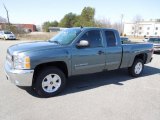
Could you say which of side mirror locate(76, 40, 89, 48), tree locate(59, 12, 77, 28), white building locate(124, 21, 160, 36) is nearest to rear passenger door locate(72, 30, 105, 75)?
side mirror locate(76, 40, 89, 48)

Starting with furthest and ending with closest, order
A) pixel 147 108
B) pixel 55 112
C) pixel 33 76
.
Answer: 1. pixel 33 76
2. pixel 147 108
3. pixel 55 112

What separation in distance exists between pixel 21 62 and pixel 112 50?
312 cm

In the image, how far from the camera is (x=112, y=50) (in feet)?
21.5

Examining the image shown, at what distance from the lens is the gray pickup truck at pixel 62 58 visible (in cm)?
485

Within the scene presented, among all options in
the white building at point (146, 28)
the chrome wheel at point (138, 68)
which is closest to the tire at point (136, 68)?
the chrome wheel at point (138, 68)

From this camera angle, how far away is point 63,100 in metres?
5.06

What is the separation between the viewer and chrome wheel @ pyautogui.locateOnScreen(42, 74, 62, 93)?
5.23 meters

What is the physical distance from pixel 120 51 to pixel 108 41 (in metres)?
0.68

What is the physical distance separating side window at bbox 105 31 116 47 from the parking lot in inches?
53.4

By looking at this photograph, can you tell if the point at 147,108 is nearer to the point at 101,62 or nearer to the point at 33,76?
the point at 101,62

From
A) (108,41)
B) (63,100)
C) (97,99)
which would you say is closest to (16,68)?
(63,100)

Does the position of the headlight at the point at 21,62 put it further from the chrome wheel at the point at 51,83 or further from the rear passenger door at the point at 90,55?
the rear passenger door at the point at 90,55

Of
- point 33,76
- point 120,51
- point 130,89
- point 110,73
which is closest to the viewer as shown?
point 33,76

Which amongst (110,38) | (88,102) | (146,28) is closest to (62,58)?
(88,102)
